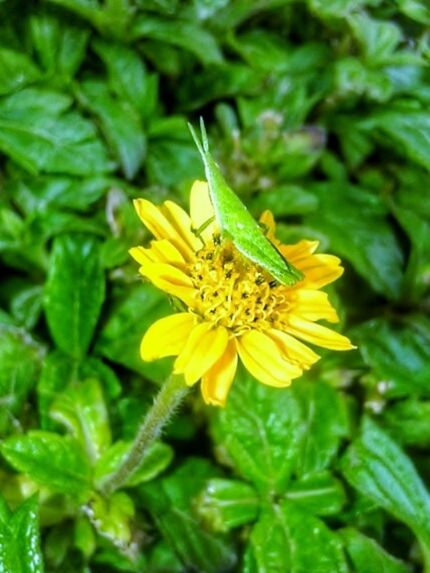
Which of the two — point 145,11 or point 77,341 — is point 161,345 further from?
point 145,11

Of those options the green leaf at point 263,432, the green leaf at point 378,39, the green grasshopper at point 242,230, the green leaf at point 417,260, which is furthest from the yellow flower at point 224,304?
the green leaf at point 378,39

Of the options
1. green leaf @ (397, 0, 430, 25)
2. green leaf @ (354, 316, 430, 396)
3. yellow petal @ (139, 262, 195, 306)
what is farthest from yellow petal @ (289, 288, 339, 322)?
green leaf @ (397, 0, 430, 25)

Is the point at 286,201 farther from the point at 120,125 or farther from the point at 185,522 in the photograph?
the point at 185,522

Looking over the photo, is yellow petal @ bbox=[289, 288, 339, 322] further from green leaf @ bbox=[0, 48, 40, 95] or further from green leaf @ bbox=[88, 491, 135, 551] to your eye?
green leaf @ bbox=[0, 48, 40, 95]

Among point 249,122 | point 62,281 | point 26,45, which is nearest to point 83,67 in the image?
point 26,45

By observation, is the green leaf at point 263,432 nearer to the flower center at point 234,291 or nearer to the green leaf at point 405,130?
the flower center at point 234,291

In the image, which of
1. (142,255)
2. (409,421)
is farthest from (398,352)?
(142,255)
